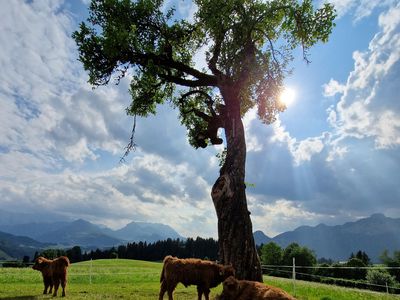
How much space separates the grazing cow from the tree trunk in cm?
339

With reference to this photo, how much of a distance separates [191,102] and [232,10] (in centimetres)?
675

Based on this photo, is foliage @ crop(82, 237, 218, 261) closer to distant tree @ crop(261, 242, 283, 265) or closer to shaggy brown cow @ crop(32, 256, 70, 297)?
distant tree @ crop(261, 242, 283, 265)

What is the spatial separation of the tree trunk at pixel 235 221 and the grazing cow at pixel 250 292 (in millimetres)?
3394

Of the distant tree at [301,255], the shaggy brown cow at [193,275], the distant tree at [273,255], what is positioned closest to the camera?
the shaggy brown cow at [193,275]

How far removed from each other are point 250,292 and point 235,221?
4674mm

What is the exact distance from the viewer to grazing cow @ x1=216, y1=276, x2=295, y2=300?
8836 mm

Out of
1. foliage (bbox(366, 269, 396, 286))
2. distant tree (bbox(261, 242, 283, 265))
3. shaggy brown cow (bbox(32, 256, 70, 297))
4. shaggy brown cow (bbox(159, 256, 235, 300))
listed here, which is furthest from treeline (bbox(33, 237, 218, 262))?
shaggy brown cow (bbox(159, 256, 235, 300))

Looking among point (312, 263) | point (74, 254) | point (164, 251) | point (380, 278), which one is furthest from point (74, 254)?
point (380, 278)

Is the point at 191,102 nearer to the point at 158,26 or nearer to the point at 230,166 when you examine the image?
the point at 158,26

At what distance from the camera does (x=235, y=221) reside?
14.1m

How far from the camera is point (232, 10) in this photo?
1692 centimetres

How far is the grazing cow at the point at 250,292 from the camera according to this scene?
29.0 feet

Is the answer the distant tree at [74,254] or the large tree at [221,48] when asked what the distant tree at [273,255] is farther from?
the large tree at [221,48]

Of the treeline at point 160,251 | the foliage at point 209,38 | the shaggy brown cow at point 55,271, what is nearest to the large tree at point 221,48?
the foliage at point 209,38
